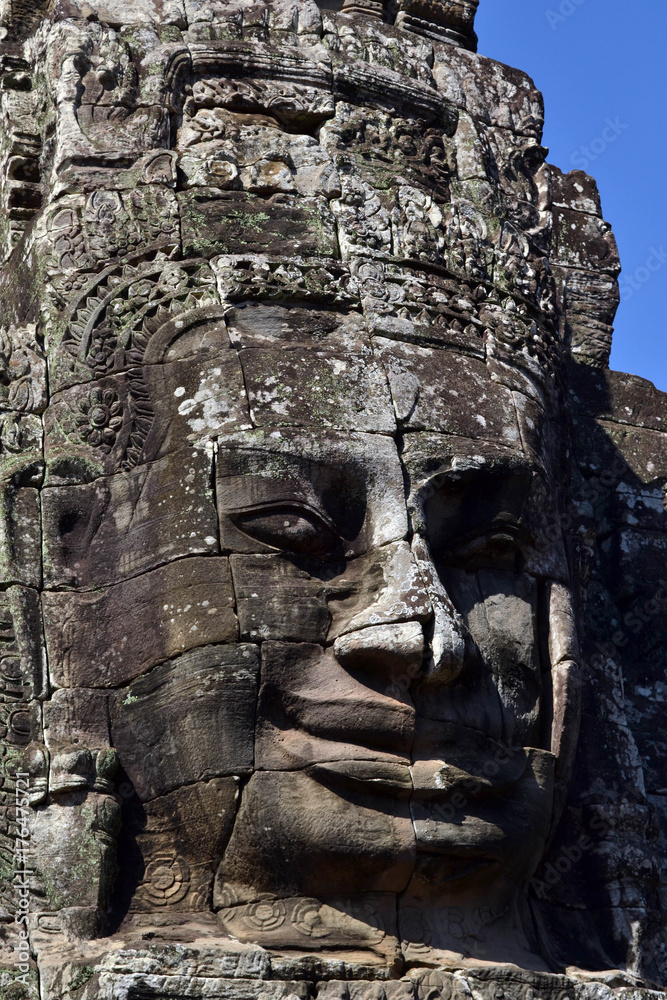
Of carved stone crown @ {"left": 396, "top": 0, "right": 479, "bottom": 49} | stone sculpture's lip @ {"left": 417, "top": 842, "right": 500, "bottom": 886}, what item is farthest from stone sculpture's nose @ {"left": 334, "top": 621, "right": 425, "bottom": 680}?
carved stone crown @ {"left": 396, "top": 0, "right": 479, "bottom": 49}

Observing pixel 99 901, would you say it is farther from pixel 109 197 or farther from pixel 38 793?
pixel 109 197

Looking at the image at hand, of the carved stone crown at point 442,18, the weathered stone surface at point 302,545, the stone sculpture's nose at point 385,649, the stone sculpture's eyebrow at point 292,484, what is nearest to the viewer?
the weathered stone surface at point 302,545

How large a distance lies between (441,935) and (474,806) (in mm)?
600

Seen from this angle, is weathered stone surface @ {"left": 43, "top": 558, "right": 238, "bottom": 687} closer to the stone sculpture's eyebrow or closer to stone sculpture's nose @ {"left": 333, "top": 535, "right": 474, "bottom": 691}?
the stone sculpture's eyebrow

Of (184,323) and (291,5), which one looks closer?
(184,323)

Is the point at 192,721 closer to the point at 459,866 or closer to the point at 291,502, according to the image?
the point at 291,502

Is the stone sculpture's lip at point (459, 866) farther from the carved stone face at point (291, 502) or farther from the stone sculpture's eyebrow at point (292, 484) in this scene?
the stone sculpture's eyebrow at point (292, 484)

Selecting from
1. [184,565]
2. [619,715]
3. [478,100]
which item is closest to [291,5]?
[478,100]

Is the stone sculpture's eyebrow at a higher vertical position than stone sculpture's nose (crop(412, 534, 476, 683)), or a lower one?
higher

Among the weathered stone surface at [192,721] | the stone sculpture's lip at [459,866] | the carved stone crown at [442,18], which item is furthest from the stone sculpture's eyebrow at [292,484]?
the carved stone crown at [442,18]

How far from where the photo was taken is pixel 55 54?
9.38 m

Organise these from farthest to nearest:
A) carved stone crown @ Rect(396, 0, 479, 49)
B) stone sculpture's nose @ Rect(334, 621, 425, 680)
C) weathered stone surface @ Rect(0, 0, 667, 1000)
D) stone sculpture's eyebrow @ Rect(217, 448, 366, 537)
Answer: carved stone crown @ Rect(396, 0, 479, 49), stone sculpture's eyebrow @ Rect(217, 448, 366, 537), stone sculpture's nose @ Rect(334, 621, 425, 680), weathered stone surface @ Rect(0, 0, 667, 1000)

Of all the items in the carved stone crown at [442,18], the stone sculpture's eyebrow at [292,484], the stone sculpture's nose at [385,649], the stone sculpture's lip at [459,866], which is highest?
the carved stone crown at [442,18]

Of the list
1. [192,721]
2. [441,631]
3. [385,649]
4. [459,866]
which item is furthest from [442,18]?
[459,866]
